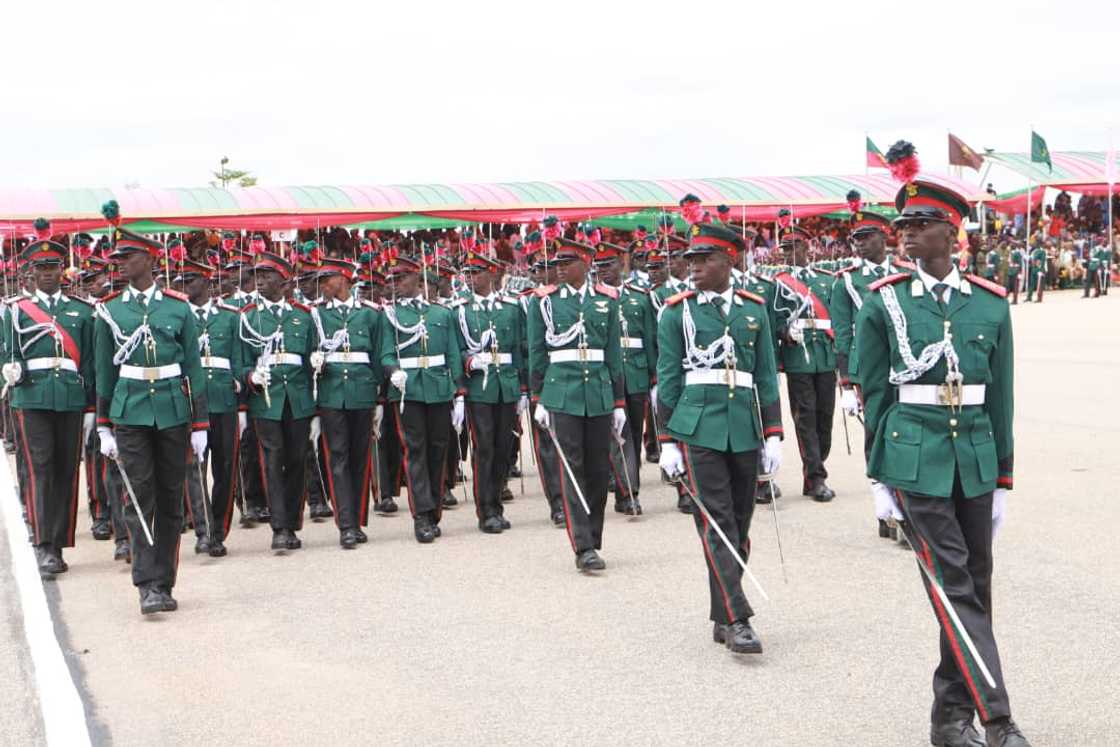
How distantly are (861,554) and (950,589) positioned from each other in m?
3.51

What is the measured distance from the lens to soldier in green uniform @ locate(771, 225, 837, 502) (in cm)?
1062

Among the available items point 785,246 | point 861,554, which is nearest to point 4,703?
point 861,554

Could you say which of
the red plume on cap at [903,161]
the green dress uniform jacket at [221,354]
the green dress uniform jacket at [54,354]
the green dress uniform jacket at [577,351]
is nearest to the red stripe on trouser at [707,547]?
the red plume on cap at [903,161]

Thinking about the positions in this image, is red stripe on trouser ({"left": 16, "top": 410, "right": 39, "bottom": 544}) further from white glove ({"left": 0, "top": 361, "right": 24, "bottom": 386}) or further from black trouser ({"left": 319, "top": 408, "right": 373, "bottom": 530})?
black trouser ({"left": 319, "top": 408, "right": 373, "bottom": 530})

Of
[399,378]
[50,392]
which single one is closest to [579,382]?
[399,378]

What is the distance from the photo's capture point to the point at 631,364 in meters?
11.2

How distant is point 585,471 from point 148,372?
2.58 meters

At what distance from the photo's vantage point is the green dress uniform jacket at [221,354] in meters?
10.1

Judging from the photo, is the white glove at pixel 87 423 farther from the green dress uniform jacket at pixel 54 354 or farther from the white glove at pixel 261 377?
the white glove at pixel 261 377

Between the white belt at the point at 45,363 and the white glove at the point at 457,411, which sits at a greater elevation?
the white belt at the point at 45,363

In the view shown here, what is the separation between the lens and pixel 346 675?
6.26 meters

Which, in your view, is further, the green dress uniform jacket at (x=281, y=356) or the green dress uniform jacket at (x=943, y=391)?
the green dress uniform jacket at (x=281, y=356)

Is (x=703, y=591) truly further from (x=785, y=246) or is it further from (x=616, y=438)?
(x=785, y=246)

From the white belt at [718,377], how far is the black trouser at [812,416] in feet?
12.8
